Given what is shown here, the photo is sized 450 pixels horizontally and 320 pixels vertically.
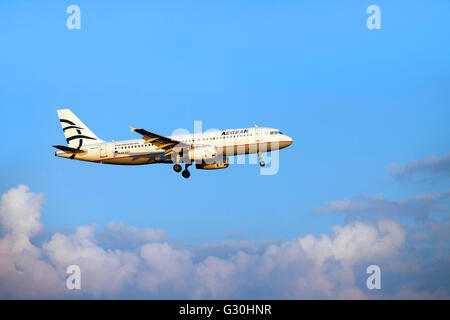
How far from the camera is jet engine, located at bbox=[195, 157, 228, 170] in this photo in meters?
69.6

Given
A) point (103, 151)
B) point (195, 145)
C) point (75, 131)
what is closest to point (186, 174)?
point (195, 145)

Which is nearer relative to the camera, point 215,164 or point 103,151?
point 215,164

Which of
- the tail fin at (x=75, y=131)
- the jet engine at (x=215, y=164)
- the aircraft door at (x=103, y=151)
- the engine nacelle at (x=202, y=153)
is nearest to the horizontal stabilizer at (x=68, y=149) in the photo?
the aircraft door at (x=103, y=151)

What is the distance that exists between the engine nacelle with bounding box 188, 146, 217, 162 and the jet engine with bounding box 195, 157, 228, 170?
173cm

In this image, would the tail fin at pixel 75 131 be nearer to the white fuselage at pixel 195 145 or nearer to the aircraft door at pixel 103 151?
the white fuselage at pixel 195 145

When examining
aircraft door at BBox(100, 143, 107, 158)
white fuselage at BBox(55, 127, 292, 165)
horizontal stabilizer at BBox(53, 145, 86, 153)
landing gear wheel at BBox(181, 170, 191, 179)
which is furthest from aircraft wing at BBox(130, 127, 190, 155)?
horizontal stabilizer at BBox(53, 145, 86, 153)

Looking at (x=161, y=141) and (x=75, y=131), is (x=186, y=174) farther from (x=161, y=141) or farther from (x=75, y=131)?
(x=75, y=131)

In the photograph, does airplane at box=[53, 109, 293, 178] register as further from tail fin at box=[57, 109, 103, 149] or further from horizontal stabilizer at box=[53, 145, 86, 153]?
tail fin at box=[57, 109, 103, 149]

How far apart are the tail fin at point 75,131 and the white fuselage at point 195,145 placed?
2418 millimetres

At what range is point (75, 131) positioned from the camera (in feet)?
254

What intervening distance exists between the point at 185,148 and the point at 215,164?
169 inches
